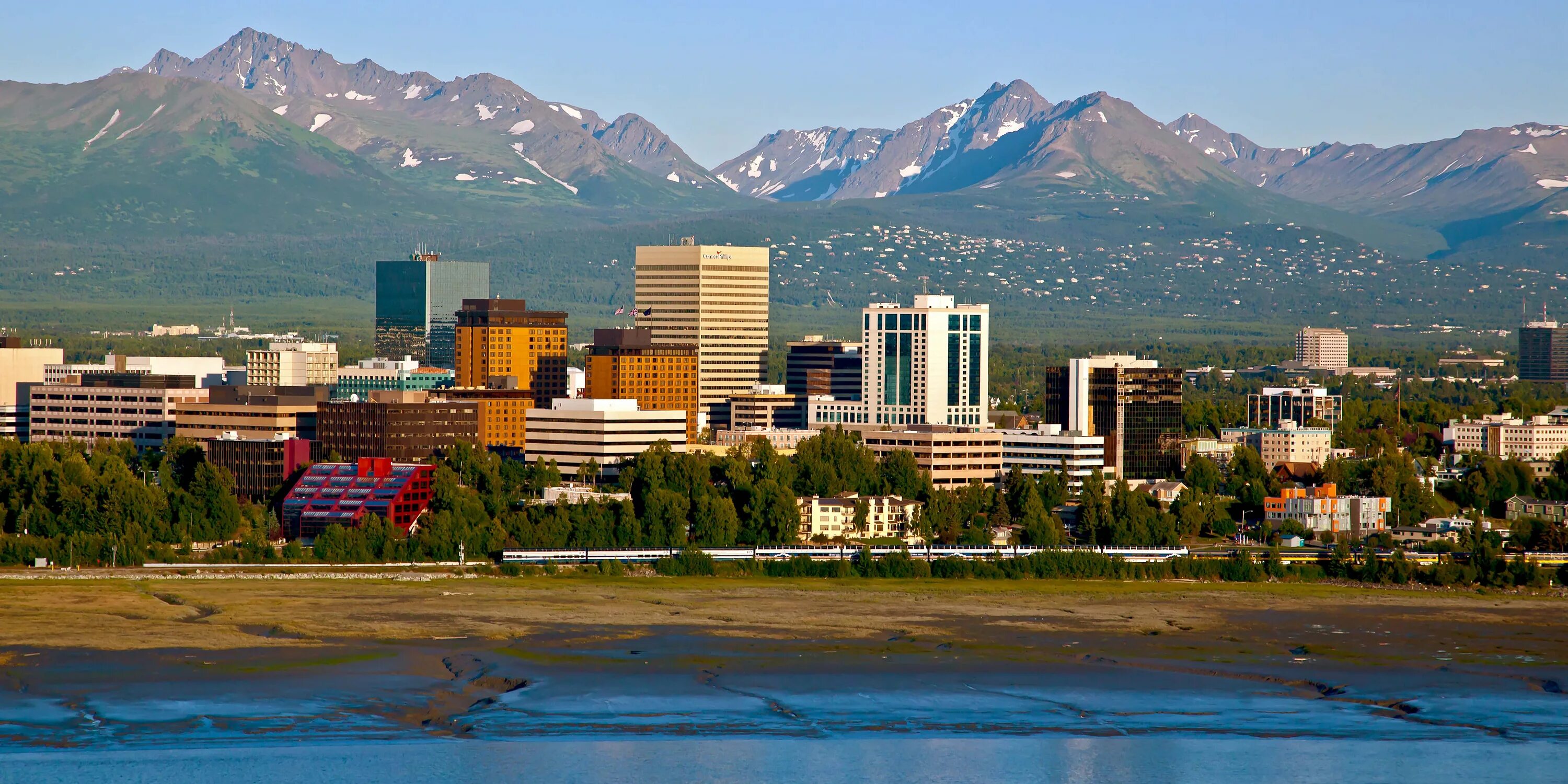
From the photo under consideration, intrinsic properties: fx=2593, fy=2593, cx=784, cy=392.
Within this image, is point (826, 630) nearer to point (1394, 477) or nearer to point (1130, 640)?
point (1130, 640)

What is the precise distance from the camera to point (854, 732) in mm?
65938

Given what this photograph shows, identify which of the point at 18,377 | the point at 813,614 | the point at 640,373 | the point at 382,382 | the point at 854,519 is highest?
the point at 640,373

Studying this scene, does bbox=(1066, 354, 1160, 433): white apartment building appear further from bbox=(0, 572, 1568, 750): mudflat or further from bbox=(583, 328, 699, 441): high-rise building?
bbox=(0, 572, 1568, 750): mudflat

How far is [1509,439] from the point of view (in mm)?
173625

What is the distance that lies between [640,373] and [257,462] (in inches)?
1883

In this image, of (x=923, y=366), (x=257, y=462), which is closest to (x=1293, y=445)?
(x=923, y=366)

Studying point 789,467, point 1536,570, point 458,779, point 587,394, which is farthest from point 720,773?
point 587,394

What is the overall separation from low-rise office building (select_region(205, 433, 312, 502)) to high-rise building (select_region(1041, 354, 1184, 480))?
4845cm

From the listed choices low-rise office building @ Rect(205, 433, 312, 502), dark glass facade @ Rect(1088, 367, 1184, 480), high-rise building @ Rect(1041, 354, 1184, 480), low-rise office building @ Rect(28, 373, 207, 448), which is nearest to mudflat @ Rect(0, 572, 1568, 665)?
low-rise office building @ Rect(205, 433, 312, 502)

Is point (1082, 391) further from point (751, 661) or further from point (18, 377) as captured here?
point (751, 661)

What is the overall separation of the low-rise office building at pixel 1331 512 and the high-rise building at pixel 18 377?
83219 millimetres

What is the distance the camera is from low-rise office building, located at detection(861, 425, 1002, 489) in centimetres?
14200

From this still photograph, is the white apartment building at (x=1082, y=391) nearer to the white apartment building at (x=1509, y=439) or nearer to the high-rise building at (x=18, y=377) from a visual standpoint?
the white apartment building at (x=1509, y=439)

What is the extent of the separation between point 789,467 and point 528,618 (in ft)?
146
